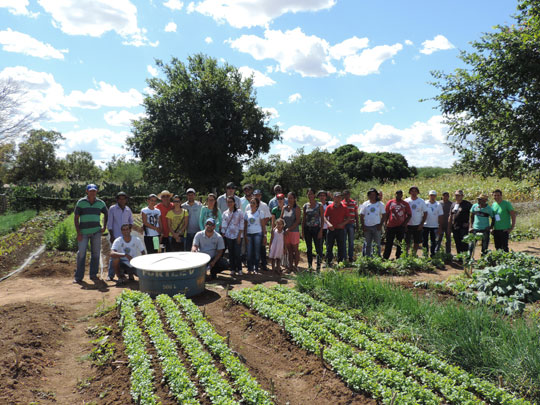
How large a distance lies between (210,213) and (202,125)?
15.2 m

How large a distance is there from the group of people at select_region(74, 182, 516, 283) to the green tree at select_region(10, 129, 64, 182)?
41444mm

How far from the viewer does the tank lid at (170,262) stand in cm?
624

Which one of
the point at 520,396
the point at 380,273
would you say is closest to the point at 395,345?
the point at 520,396

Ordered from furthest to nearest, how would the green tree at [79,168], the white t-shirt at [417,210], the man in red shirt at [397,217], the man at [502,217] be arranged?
1. the green tree at [79,168]
2. the white t-shirt at [417,210]
3. the man in red shirt at [397,217]
4. the man at [502,217]

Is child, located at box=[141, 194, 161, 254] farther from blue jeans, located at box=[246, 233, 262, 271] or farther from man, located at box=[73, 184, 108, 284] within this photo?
blue jeans, located at box=[246, 233, 262, 271]

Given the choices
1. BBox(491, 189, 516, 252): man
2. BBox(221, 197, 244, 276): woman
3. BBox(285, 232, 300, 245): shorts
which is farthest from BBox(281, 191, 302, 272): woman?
BBox(491, 189, 516, 252): man

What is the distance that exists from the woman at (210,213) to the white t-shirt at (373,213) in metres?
3.50

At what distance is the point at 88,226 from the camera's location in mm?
7715

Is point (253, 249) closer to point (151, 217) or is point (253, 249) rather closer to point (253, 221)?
point (253, 221)

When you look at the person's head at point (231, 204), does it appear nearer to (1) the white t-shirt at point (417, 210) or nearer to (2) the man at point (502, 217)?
(1) the white t-shirt at point (417, 210)

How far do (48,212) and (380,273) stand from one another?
1830 centimetres

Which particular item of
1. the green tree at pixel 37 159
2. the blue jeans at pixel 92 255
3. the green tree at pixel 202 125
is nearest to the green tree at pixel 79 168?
the green tree at pixel 37 159

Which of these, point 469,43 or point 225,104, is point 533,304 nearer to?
point 469,43

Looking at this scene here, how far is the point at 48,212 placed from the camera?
19.4 m
